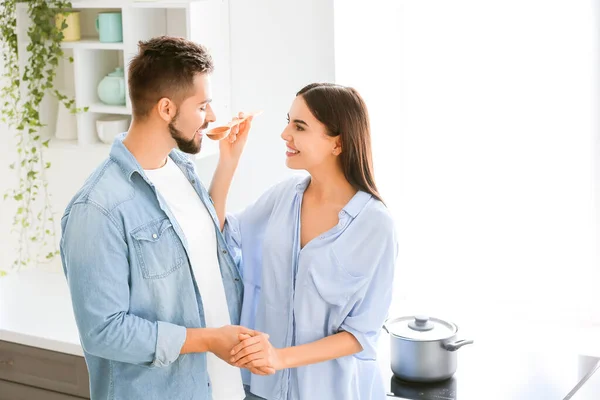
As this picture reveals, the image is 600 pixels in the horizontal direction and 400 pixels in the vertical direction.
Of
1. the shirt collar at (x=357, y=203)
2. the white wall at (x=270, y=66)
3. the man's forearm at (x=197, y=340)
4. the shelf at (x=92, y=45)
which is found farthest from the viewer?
the shelf at (x=92, y=45)

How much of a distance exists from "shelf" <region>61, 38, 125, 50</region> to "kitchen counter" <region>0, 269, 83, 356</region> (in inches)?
36.9

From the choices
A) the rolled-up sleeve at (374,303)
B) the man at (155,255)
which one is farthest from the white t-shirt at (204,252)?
the rolled-up sleeve at (374,303)

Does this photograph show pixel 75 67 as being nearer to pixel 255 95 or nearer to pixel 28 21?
pixel 28 21

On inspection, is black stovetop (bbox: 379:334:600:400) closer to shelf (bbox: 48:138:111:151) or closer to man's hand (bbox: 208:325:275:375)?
man's hand (bbox: 208:325:275:375)

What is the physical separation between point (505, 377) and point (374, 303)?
26.2 inches

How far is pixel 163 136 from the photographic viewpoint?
206cm

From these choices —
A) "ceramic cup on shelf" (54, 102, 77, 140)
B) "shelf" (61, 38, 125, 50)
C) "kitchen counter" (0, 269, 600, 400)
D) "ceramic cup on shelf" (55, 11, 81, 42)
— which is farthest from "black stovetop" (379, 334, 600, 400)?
"ceramic cup on shelf" (55, 11, 81, 42)

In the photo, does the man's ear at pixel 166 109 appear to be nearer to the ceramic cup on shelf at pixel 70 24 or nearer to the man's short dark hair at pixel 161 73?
the man's short dark hair at pixel 161 73

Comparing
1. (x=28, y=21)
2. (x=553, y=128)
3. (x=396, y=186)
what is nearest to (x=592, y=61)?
(x=553, y=128)

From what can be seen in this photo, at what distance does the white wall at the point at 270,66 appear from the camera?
2.99m

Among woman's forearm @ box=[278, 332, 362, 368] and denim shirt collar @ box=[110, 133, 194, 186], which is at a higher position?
denim shirt collar @ box=[110, 133, 194, 186]

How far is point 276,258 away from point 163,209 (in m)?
0.32

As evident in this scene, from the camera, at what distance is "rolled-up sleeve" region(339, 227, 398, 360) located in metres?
2.08

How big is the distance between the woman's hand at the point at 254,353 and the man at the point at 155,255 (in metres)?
0.02
